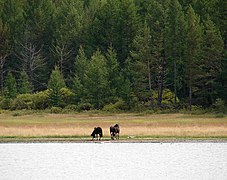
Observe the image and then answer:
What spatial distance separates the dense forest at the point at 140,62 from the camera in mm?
78062

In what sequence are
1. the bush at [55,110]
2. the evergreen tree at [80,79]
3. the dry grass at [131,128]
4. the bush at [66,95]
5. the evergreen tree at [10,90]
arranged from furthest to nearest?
the evergreen tree at [10,90] < the bush at [66,95] < the evergreen tree at [80,79] < the bush at [55,110] < the dry grass at [131,128]

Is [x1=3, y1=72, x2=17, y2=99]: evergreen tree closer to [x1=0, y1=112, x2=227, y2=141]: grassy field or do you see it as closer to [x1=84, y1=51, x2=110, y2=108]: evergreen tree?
[x1=84, y1=51, x2=110, y2=108]: evergreen tree

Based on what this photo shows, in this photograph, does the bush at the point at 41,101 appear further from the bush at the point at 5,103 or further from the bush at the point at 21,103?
the bush at the point at 5,103

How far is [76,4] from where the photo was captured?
10488 centimetres

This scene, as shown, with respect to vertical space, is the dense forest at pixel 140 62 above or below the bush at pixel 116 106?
above

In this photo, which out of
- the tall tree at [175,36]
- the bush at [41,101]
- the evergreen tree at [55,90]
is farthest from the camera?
the bush at [41,101]

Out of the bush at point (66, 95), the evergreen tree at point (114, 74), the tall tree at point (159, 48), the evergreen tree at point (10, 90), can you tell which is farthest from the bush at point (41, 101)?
the tall tree at point (159, 48)
